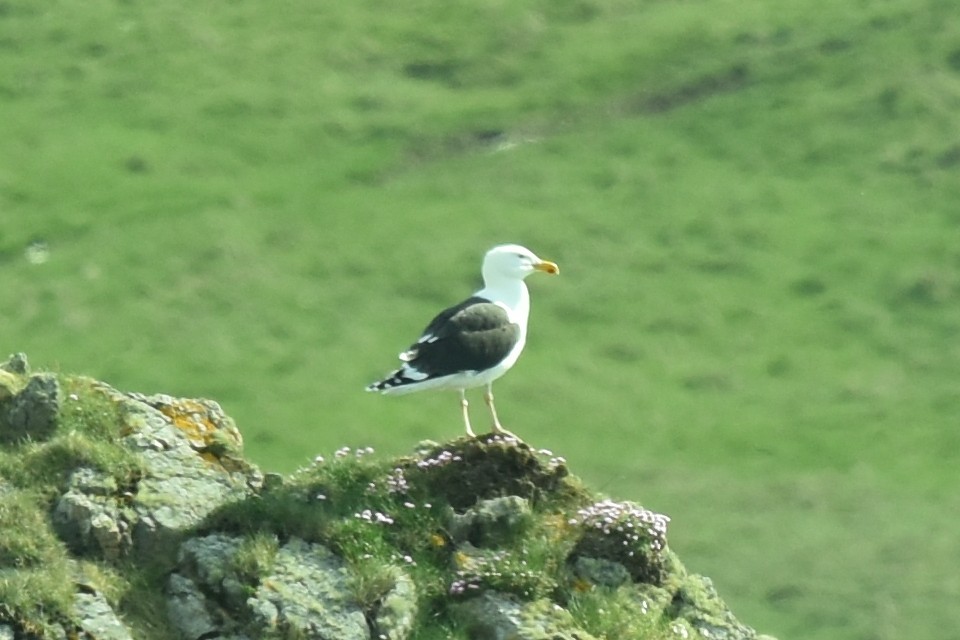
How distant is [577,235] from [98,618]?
55.7 metres

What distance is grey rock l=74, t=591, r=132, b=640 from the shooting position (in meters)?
17.2

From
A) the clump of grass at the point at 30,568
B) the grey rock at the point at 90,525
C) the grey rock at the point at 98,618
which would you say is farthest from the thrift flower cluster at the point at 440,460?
the clump of grass at the point at 30,568

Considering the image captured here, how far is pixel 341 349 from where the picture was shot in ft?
214

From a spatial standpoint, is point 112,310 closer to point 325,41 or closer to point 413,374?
point 325,41

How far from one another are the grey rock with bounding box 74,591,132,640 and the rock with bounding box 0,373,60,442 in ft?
8.27

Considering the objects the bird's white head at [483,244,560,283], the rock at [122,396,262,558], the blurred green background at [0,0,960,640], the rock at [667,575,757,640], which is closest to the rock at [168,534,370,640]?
the rock at [122,396,262,558]

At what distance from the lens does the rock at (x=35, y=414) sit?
19.5m

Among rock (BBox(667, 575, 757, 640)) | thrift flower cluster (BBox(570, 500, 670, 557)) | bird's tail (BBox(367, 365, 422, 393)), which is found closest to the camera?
thrift flower cluster (BBox(570, 500, 670, 557))

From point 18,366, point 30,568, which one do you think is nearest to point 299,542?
point 30,568

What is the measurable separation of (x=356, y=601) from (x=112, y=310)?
50.7 metres

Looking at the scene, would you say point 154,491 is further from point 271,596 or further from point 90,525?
point 271,596

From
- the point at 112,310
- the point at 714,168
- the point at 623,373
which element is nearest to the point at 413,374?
the point at 623,373

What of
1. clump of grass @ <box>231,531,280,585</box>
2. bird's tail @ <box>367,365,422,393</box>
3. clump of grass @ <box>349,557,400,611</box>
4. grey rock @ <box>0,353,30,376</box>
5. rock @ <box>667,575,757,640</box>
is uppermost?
grey rock @ <box>0,353,30,376</box>

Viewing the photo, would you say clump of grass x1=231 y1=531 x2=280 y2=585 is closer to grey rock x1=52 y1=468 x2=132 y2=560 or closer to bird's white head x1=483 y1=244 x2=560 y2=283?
grey rock x1=52 y1=468 x2=132 y2=560
